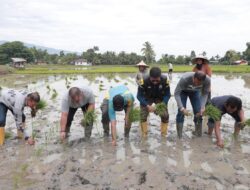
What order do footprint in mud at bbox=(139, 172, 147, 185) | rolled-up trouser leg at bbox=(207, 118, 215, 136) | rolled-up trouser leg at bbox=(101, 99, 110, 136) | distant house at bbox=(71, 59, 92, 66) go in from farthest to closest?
distant house at bbox=(71, 59, 92, 66)
rolled-up trouser leg at bbox=(207, 118, 215, 136)
rolled-up trouser leg at bbox=(101, 99, 110, 136)
footprint in mud at bbox=(139, 172, 147, 185)

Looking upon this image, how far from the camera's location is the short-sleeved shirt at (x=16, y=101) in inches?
213

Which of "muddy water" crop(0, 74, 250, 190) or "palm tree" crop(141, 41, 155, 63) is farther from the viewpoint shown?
"palm tree" crop(141, 41, 155, 63)

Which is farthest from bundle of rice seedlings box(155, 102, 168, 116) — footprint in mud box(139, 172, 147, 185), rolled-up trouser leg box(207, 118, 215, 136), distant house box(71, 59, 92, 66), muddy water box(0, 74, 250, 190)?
distant house box(71, 59, 92, 66)

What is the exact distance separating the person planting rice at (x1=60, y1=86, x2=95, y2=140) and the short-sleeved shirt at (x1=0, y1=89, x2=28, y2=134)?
0.70 metres

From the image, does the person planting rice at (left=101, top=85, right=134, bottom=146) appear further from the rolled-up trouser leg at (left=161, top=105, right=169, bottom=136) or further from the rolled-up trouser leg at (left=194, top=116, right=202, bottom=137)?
the rolled-up trouser leg at (left=194, top=116, right=202, bottom=137)

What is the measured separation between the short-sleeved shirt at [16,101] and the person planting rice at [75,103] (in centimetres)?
70

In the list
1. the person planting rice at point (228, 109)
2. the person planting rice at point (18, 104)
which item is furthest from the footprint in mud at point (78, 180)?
the person planting rice at point (228, 109)

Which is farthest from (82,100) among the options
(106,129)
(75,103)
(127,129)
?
(127,129)

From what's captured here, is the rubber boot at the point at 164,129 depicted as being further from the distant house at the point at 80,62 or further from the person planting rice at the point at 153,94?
the distant house at the point at 80,62

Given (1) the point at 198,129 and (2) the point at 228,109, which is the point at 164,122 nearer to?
(1) the point at 198,129

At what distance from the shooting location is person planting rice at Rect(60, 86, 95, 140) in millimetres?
5283

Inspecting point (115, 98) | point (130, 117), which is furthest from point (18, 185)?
point (130, 117)

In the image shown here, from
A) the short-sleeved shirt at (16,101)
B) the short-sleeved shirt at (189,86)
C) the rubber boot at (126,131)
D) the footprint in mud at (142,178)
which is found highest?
the short-sleeved shirt at (189,86)

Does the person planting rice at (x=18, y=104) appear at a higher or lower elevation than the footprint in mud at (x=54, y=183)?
higher
